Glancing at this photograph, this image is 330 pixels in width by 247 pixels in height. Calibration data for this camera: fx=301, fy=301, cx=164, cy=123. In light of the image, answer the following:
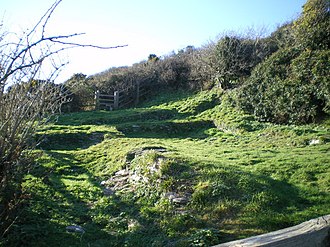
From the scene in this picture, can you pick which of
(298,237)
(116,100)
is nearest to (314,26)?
(116,100)

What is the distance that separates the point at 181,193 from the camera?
609cm

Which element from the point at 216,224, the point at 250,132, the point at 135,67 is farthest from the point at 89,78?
the point at 216,224

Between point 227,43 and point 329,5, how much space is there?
6289 mm

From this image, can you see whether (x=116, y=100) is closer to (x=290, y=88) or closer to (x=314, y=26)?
(x=290, y=88)

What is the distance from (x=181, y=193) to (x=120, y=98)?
19272mm

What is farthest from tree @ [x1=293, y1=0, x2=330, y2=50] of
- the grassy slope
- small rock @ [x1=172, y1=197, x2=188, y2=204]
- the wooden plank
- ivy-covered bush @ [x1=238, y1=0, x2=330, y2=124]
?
the wooden plank

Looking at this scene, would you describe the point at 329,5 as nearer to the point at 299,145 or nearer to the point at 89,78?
the point at 299,145

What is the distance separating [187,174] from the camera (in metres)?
6.59

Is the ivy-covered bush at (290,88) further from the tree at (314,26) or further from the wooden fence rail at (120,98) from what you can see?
the wooden fence rail at (120,98)

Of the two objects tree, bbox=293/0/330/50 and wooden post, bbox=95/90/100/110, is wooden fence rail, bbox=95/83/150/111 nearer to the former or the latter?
wooden post, bbox=95/90/100/110

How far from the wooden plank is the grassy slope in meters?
2.17

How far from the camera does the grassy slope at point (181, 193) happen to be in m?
4.93

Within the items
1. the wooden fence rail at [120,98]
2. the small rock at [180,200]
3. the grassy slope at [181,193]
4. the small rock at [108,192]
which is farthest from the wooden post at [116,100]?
the small rock at [180,200]

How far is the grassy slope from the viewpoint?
493cm
